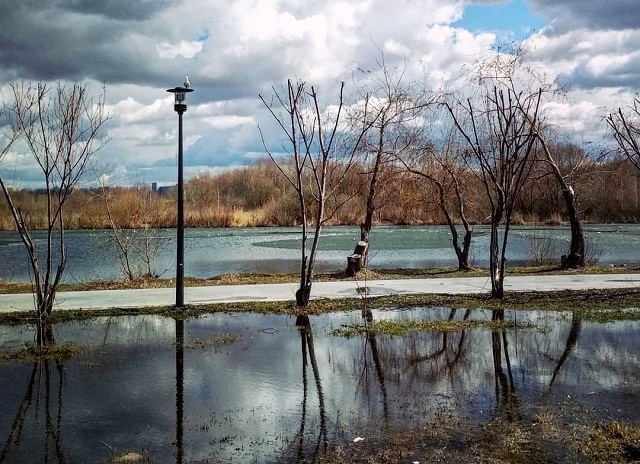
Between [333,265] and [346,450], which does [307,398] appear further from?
[333,265]

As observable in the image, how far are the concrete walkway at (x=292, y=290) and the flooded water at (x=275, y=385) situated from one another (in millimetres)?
2080

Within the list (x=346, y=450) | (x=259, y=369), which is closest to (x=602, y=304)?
(x=259, y=369)

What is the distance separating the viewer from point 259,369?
774 centimetres

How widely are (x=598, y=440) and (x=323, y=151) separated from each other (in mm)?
7710

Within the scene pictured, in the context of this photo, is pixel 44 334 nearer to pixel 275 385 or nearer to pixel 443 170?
pixel 275 385

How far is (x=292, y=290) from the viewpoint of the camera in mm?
14109

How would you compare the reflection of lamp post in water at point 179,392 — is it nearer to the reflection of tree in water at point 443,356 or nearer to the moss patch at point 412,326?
the moss patch at point 412,326

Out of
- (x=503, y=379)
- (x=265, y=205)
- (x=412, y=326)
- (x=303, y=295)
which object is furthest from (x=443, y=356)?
(x=265, y=205)

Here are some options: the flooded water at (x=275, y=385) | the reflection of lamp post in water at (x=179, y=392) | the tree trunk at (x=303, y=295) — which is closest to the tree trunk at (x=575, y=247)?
the flooded water at (x=275, y=385)

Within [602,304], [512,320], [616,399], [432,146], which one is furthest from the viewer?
[432,146]

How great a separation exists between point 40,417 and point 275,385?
2280 mm

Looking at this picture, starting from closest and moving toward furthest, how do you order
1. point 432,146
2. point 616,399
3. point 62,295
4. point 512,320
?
point 616,399 → point 512,320 → point 62,295 → point 432,146

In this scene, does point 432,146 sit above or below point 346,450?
above

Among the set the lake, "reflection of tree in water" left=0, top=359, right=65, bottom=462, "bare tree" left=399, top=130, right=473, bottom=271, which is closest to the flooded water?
"reflection of tree in water" left=0, top=359, right=65, bottom=462
